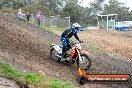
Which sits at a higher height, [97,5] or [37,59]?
[37,59]

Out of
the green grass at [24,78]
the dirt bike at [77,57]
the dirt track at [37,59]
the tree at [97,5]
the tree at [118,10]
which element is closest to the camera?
the green grass at [24,78]

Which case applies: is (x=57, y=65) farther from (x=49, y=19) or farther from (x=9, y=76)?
(x=49, y=19)

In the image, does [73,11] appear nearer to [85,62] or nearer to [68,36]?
[68,36]

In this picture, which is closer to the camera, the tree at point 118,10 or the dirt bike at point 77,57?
the dirt bike at point 77,57

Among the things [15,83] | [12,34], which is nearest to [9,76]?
[15,83]

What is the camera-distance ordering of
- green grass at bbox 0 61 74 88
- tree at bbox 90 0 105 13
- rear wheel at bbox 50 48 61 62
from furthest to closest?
tree at bbox 90 0 105 13 → rear wheel at bbox 50 48 61 62 → green grass at bbox 0 61 74 88

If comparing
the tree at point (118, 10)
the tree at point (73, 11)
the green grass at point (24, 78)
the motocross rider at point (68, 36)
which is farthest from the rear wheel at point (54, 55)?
the tree at point (118, 10)

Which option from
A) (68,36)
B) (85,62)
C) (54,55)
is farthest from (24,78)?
(54,55)

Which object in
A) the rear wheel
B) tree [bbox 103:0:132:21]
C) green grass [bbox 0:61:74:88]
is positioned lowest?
tree [bbox 103:0:132:21]

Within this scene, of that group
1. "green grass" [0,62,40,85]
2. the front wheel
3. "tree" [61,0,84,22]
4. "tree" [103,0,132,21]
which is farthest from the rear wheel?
"tree" [103,0,132,21]

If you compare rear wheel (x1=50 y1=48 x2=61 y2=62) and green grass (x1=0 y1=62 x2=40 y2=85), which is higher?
green grass (x1=0 y1=62 x2=40 y2=85)

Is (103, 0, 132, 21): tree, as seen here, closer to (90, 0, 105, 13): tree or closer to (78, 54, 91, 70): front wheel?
(90, 0, 105, 13): tree

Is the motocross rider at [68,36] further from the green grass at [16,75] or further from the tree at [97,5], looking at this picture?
the tree at [97,5]

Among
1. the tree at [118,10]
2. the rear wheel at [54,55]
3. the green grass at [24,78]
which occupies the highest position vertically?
the green grass at [24,78]
